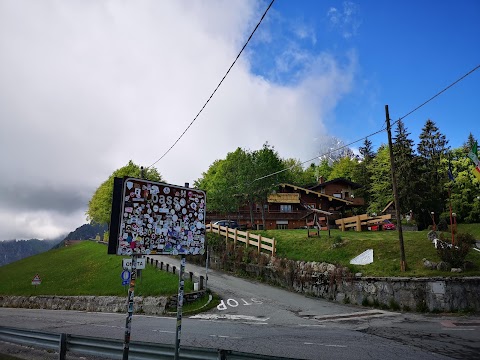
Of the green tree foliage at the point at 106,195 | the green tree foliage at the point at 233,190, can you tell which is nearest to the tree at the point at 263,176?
the green tree foliage at the point at 233,190

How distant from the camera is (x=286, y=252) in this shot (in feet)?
86.8

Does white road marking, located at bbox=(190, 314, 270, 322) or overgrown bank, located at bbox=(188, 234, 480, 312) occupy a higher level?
overgrown bank, located at bbox=(188, 234, 480, 312)

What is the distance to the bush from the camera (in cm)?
1776

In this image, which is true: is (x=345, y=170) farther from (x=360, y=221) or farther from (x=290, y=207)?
(x=360, y=221)

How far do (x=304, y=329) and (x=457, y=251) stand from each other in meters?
10.4

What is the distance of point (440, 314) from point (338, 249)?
857 cm

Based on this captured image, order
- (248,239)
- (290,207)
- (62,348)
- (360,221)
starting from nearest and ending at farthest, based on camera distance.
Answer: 1. (62,348)
2. (248,239)
3. (360,221)
4. (290,207)

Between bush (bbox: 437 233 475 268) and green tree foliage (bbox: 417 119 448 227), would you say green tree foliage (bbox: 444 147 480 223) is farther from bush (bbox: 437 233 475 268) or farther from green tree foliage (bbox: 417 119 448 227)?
bush (bbox: 437 233 475 268)

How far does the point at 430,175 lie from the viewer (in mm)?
47906

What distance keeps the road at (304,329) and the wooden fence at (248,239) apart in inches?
229

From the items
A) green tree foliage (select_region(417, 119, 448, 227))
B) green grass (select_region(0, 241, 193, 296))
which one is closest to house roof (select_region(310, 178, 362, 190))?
green tree foliage (select_region(417, 119, 448, 227))

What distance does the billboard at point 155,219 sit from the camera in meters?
5.61

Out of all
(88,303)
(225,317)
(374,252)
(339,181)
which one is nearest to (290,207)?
(339,181)

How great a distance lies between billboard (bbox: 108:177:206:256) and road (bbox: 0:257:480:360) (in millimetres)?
5794
